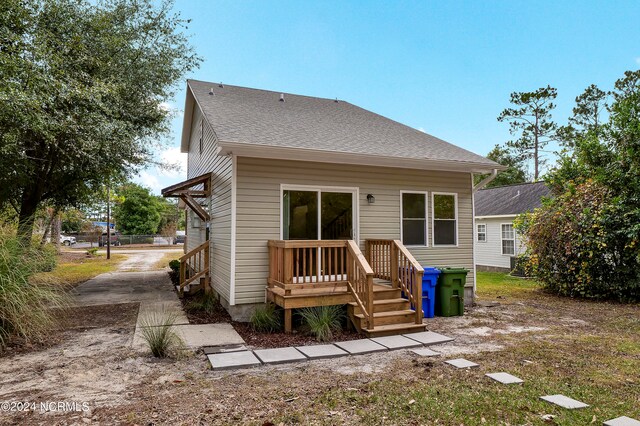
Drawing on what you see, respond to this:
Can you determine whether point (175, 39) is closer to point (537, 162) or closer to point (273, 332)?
point (273, 332)

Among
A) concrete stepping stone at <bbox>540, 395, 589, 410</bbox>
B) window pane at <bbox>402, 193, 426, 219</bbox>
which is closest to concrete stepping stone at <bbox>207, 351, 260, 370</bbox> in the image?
concrete stepping stone at <bbox>540, 395, 589, 410</bbox>

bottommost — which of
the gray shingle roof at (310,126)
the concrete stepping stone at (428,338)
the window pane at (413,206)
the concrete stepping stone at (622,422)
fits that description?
the concrete stepping stone at (428,338)

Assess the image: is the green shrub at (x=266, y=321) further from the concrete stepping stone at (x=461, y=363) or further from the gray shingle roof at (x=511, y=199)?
the gray shingle roof at (x=511, y=199)

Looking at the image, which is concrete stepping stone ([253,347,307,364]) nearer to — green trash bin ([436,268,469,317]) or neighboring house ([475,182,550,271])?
green trash bin ([436,268,469,317])

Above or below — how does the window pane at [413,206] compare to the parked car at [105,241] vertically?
above

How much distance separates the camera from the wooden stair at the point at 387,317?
584 centimetres

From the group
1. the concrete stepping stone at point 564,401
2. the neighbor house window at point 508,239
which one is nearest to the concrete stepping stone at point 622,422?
the concrete stepping stone at point 564,401

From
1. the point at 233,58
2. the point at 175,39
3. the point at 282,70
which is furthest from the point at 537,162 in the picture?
the point at 175,39

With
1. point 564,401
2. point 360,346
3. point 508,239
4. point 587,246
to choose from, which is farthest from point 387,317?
point 508,239

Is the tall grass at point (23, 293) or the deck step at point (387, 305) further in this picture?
the deck step at point (387, 305)

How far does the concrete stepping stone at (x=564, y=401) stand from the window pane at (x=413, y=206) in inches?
197

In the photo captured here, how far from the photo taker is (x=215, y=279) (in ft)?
27.2

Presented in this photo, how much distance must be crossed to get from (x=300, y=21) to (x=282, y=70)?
13.0 ft

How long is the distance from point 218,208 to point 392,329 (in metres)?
4.47
